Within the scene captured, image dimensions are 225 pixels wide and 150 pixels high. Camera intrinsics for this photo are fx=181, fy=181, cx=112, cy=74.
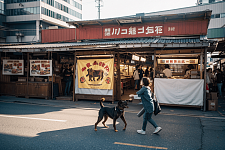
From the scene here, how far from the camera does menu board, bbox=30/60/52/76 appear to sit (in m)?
12.4

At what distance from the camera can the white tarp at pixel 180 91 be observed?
30.4 feet

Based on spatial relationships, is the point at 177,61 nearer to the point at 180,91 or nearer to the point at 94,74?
the point at 180,91

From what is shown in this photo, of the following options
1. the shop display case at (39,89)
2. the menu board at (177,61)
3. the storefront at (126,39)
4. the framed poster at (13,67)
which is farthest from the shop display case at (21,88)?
the menu board at (177,61)

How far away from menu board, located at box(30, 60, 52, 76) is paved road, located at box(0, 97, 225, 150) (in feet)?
15.5

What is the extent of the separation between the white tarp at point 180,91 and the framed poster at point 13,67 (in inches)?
379

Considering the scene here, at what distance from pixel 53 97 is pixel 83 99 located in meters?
2.20

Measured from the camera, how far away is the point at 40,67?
1258 cm

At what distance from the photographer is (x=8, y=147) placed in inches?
182

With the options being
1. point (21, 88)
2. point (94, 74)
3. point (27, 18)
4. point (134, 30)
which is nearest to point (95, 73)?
point (94, 74)

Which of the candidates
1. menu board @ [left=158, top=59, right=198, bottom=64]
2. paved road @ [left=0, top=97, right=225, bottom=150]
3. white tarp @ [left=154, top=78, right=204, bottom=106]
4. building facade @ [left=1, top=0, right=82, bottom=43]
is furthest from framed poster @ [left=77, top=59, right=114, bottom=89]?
building facade @ [left=1, top=0, right=82, bottom=43]

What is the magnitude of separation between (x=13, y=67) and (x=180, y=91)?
11.5 meters

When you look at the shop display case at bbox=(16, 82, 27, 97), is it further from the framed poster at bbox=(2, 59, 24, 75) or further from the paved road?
the paved road

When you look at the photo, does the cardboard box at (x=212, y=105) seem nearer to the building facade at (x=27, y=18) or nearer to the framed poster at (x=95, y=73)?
the framed poster at (x=95, y=73)

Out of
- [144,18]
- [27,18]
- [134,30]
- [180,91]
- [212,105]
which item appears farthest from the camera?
[27,18]
